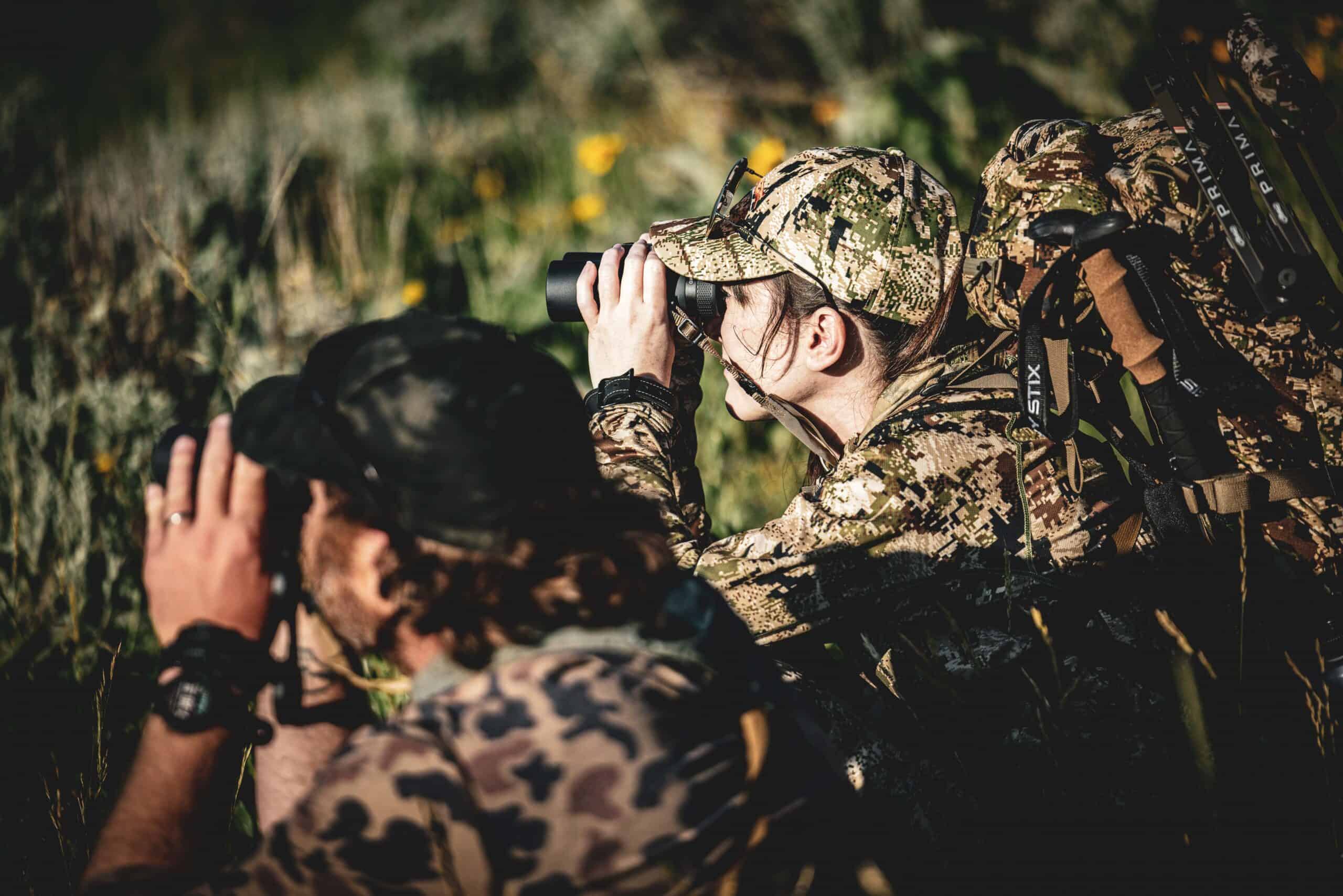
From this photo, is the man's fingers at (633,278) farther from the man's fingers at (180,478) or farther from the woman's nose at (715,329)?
the man's fingers at (180,478)

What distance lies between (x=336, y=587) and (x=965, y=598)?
115 centimetres

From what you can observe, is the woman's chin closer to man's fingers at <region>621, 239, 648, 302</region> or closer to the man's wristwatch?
man's fingers at <region>621, 239, 648, 302</region>

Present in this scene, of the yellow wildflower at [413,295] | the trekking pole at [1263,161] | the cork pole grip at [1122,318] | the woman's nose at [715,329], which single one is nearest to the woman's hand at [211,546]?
the woman's nose at [715,329]

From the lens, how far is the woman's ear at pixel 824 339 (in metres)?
2.05

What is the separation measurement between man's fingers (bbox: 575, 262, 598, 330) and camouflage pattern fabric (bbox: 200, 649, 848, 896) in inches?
49.9

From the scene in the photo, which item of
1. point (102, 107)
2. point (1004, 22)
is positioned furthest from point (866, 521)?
point (102, 107)

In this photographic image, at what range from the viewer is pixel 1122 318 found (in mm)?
1694

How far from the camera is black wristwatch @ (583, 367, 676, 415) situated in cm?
213

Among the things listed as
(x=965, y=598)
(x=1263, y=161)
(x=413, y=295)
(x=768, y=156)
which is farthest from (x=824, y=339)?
(x=413, y=295)

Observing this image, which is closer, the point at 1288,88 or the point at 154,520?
the point at 154,520

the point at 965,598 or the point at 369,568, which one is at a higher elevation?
the point at 369,568

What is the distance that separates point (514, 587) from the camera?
116 cm

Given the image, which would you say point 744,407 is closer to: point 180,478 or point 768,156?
point 180,478

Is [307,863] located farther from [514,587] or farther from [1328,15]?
[1328,15]
